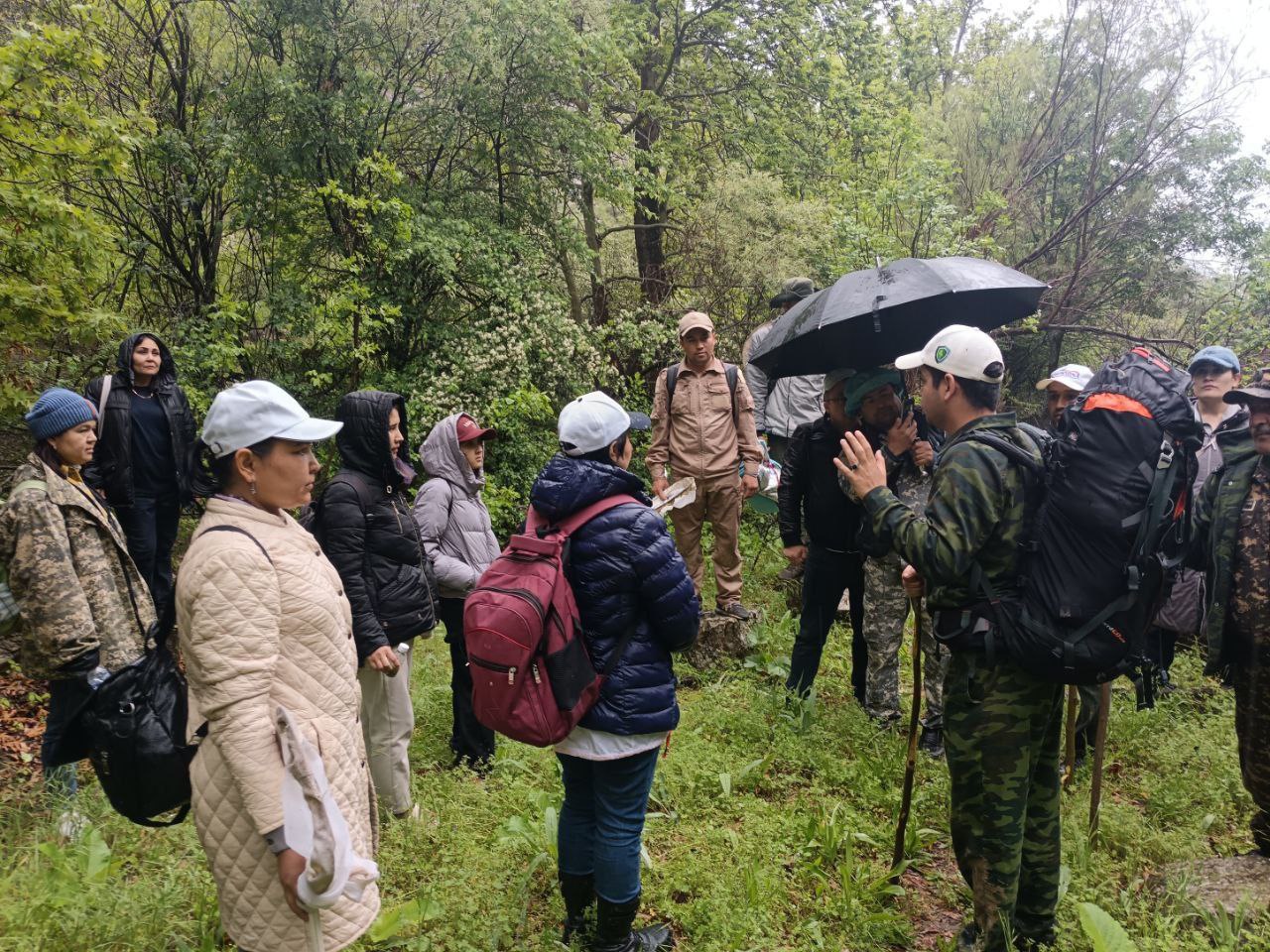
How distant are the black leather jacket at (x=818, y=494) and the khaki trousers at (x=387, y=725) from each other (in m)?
2.46

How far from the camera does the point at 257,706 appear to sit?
185 centimetres

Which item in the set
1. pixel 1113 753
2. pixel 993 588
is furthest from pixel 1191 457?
pixel 1113 753

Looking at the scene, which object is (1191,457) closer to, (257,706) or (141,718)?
(257,706)

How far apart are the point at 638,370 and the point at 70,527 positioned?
762 centimetres

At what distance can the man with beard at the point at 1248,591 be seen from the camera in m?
3.10

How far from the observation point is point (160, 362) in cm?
596

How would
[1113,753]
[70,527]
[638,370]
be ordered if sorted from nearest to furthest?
[70,527] → [1113,753] → [638,370]

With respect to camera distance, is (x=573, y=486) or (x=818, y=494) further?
(x=818, y=494)

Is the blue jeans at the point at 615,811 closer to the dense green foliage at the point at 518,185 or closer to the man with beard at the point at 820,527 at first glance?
the man with beard at the point at 820,527

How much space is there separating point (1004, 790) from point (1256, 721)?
1.39m

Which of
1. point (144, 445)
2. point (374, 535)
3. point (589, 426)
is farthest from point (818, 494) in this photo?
point (144, 445)

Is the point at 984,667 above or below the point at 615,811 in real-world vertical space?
above

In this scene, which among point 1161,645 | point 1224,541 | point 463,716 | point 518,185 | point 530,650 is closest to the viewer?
point 530,650

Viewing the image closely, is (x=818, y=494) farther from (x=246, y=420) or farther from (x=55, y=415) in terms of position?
(x=55, y=415)
